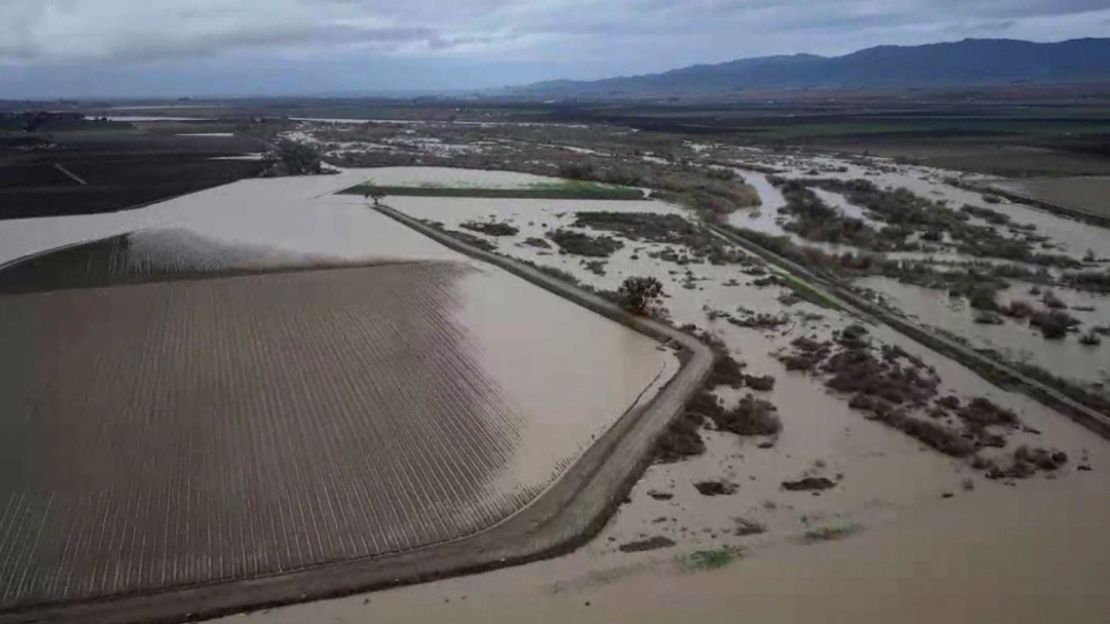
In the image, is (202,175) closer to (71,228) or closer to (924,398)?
(71,228)

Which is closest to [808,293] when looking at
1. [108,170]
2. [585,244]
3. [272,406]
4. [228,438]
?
[585,244]

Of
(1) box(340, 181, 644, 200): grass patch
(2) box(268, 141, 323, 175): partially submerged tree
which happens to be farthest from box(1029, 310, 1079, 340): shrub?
(2) box(268, 141, 323, 175): partially submerged tree

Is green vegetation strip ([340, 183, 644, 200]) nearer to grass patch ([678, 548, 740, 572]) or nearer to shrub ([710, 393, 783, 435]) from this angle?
shrub ([710, 393, 783, 435])

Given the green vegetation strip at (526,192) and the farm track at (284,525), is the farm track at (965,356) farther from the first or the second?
the green vegetation strip at (526,192)

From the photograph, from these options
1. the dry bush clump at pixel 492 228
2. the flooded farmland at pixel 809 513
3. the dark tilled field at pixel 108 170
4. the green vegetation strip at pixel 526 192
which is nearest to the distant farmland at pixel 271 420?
the flooded farmland at pixel 809 513

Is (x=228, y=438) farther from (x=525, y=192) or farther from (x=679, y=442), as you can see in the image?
(x=525, y=192)

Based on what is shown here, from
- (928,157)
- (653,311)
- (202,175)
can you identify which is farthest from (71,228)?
(928,157)
